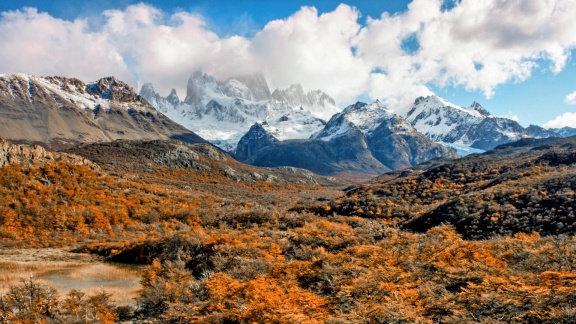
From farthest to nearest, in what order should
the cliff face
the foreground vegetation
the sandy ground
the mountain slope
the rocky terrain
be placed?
the rocky terrain, the cliff face, the mountain slope, the sandy ground, the foreground vegetation

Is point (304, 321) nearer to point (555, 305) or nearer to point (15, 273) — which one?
point (555, 305)

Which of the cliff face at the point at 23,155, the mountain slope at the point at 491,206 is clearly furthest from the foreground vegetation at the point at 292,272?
the cliff face at the point at 23,155

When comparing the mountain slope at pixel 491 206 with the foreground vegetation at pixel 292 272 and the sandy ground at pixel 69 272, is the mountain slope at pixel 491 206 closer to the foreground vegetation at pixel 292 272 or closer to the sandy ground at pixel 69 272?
the foreground vegetation at pixel 292 272

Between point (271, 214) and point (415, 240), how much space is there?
25.4 meters

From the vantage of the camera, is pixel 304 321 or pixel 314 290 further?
pixel 314 290

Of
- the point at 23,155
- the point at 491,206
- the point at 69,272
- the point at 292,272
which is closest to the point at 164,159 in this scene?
the point at 23,155

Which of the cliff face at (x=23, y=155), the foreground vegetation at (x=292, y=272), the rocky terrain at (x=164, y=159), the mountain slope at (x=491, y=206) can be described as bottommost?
the foreground vegetation at (x=292, y=272)

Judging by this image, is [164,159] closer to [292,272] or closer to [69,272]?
[69,272]

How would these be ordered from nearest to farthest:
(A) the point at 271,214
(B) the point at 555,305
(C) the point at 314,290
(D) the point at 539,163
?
(B) the point at 555,305 → (C) the point at 314,290 → (A) the point at 271,214 → (D) the point at 539,163

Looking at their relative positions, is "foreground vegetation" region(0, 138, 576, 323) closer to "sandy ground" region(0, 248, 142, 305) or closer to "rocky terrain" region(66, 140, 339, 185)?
"sandy ground" region(0, 248, 142, 305)

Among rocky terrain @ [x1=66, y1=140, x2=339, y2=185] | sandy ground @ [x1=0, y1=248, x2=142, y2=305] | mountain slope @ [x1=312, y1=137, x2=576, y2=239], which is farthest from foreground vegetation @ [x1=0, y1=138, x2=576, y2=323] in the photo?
rocky terrain @ [x1=66, y1=140, x2=339, y2=185]

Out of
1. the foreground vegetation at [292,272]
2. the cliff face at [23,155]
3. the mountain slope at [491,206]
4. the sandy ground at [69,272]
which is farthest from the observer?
the cliff face at [23,155]

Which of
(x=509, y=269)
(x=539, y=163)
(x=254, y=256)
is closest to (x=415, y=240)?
(x=509, y=269)

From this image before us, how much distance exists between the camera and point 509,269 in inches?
804
